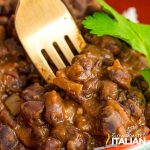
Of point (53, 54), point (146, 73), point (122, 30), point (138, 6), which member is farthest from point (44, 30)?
point (138, 6)

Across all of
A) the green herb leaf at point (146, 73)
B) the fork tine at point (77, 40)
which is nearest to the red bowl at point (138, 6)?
the fork tine at point (77, 40)

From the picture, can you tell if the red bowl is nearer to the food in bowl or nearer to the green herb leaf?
the food in bowl

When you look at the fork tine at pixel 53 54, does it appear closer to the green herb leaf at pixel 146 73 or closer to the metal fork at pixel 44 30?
the metal fork at pixel 44 30

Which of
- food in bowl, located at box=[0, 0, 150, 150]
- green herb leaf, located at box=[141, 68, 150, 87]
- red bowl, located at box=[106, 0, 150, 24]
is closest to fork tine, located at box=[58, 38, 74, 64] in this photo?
food in bowl, located at box=[0, 0, 150, 150]

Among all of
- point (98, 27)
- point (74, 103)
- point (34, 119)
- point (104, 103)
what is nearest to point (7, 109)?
point (34, 119)

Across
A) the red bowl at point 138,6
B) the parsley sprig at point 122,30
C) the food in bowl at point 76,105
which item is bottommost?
the food in bowl at point 76,105

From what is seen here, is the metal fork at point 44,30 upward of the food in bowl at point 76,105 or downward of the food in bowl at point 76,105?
upward

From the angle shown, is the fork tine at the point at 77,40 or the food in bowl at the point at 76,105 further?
the fork tine at the point at 77,40

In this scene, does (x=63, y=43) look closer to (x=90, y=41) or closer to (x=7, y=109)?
(x=90, y=41)
